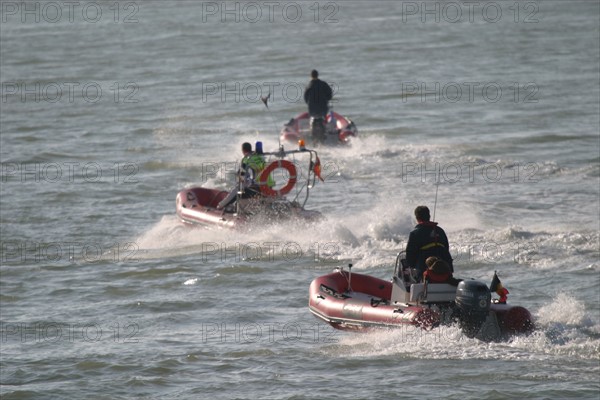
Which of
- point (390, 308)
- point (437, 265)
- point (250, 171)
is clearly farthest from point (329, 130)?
point (437, 265)

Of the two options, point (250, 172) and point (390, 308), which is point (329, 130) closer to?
point (250, 172)

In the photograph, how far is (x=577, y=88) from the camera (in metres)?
28.5

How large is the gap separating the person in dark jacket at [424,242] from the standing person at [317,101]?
36.4 ft

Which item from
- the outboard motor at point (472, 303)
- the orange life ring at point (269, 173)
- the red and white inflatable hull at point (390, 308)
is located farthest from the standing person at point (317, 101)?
the outboard motor at point (472, 303)

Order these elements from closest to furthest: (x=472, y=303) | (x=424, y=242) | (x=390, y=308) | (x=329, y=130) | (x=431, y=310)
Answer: (x=472, y=303), (x=431, y=310), (x=424, y=242), (x=390, y=308), (x=329, y=130)

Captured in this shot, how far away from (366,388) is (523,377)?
1.36 m

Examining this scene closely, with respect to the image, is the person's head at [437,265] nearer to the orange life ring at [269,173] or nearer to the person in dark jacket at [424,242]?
the person in dark jacket at [424,242]

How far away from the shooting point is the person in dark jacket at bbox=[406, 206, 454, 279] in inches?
441

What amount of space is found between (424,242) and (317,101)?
1144 centimetres

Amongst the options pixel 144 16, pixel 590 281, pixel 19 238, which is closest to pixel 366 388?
pixel 590 281

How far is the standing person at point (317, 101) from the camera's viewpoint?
22281 millimetres

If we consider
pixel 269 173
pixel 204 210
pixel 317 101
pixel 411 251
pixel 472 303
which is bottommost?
pixel 472 303

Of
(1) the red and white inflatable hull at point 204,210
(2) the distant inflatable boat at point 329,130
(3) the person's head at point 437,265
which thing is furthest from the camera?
(2) the distant inflatable boat at point 329,130

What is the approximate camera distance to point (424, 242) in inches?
442
